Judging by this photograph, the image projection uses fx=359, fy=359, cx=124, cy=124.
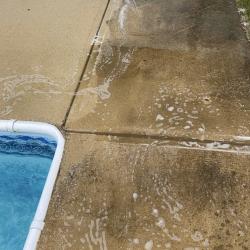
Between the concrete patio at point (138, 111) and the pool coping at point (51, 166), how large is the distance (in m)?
0.06

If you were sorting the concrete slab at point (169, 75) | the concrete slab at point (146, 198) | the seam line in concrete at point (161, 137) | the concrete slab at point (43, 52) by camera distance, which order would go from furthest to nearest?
the concrete slab at point (43, 52), the concrete slab at point (169, 75), the seam line in concrete at point (161, 137), the concrete slab at point (146, 198)

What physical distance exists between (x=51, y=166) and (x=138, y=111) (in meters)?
0.95

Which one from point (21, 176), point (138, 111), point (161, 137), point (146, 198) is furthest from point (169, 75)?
point (21, 176)

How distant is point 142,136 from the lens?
312cm

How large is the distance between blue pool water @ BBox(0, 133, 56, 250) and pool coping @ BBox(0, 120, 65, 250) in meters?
0.11

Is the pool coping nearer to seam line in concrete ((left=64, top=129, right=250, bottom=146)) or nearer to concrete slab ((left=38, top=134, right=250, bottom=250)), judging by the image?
concrete slab ((left=38, top=134, right=250, bottom=250))

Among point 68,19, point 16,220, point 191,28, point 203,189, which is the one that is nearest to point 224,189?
point 203,189

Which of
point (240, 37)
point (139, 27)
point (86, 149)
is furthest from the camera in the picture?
point (139, 27)

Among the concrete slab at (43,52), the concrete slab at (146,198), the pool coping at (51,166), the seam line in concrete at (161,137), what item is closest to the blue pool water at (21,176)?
the pool coping at (51,166)

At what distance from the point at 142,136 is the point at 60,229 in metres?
1.04

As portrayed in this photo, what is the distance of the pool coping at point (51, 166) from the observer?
2549 millimetres

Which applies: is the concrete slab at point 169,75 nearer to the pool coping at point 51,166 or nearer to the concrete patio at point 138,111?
the concrete patio at point 138,111

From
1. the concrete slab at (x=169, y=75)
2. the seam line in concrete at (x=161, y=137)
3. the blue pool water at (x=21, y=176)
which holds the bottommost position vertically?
the blue pool water at (x=21, y=176)

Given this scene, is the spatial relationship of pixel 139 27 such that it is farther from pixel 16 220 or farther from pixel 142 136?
pixel 16 220
